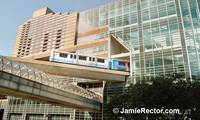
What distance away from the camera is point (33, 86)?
21375 millimetres

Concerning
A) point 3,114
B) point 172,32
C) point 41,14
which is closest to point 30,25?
point 41,14

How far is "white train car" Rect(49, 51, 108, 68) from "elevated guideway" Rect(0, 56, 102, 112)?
20.1ft

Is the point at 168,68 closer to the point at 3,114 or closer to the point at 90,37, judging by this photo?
the point at 90,37

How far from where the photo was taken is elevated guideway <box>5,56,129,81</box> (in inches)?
1283

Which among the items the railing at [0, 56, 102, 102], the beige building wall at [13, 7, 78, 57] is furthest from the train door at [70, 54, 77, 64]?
the beige building wall at [13, 7, 78, 57]

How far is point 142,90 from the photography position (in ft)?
70.4

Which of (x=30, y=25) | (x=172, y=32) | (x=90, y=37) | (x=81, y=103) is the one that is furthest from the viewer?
(x=30, y=25)

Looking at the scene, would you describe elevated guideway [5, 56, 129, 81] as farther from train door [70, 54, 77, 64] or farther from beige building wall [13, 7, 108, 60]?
beige building wall [13, 7, 108, 60]

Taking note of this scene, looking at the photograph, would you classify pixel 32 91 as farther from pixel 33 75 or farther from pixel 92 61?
pixel 92 61

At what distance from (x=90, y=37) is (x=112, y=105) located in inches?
933

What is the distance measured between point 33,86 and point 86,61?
1546 cm

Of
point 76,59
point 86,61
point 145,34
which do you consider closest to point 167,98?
point 86,61

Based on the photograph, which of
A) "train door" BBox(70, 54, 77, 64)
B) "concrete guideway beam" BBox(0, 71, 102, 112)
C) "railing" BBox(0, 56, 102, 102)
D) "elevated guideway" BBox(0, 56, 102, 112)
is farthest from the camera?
"train door" BBox(70, 54, 77, 64)

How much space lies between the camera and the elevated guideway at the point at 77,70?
32594mm
